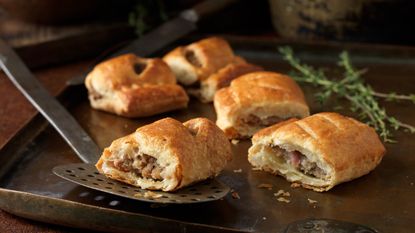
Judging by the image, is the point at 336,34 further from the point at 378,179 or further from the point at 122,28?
the point at 378,179

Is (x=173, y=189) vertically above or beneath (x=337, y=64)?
above

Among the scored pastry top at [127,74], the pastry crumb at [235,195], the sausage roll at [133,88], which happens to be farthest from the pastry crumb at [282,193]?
the scored pastry top at [127,74]

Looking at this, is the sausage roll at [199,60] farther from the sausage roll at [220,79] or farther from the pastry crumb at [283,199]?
the pastry crumb at [283,199]

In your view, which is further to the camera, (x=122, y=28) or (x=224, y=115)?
(x=122, y=28)

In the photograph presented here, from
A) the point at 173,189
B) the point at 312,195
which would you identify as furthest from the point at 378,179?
the point at 173,189

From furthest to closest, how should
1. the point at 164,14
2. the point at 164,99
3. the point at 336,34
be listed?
the point at 164,14, the point at 336,34, the point at 164,99
